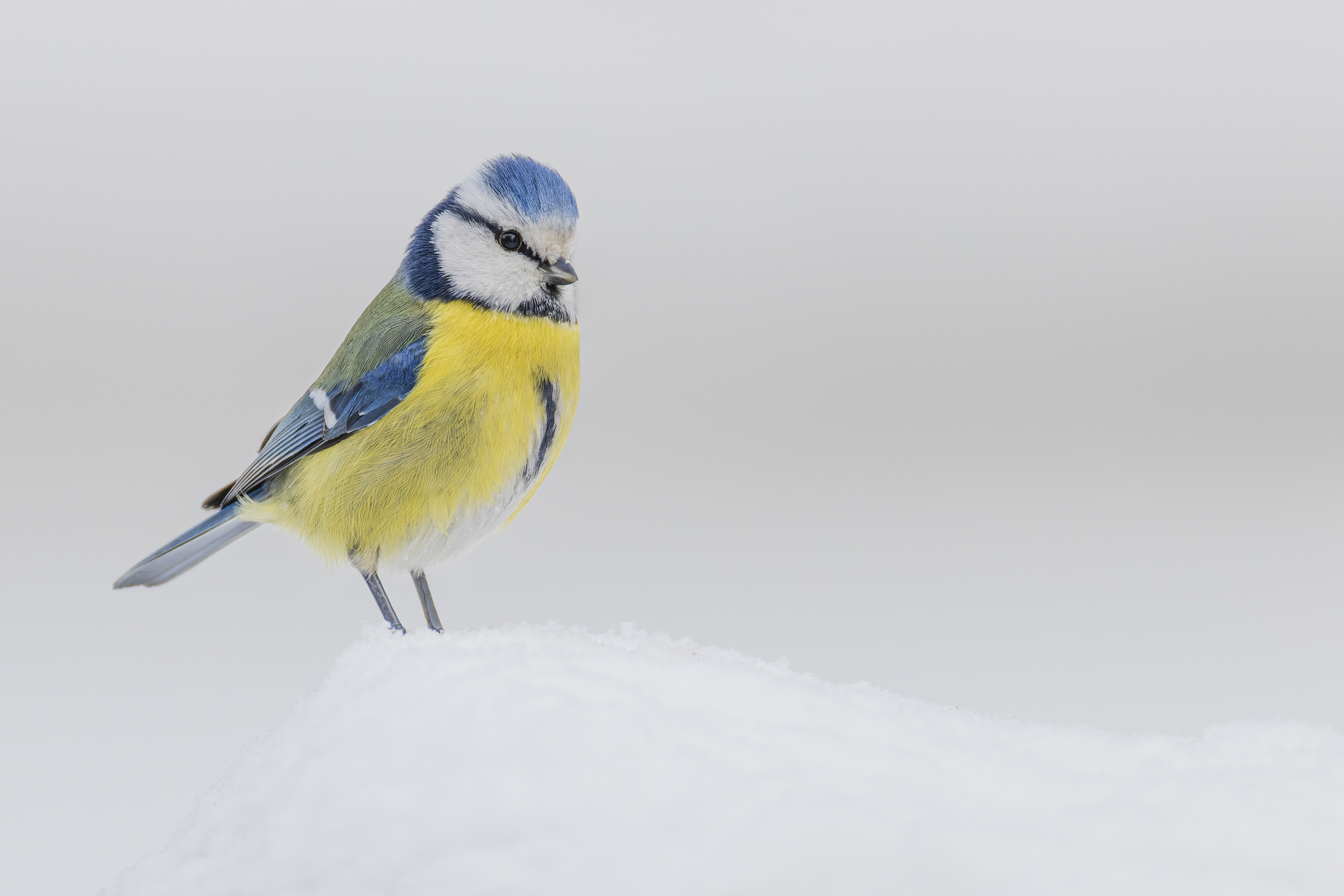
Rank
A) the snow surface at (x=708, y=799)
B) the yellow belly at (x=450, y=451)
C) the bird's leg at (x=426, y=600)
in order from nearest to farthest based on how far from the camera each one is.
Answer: the snow surface at (x=708, y=799) → the yellow belly at (x=450, y=451) → the bird's leg at (x=426, y=600)

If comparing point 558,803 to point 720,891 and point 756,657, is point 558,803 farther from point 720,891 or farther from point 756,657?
point 756,657

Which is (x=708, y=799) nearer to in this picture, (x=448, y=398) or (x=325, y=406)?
(x=448, y=398)

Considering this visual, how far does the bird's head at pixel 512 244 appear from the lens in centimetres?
113

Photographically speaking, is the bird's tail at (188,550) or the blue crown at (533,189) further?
the bird's tail at (188,550)

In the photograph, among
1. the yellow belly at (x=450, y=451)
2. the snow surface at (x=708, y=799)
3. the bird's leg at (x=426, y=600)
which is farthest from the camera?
the bird's leg at (x=426, y=600)

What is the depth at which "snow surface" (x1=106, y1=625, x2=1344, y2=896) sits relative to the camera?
593mm

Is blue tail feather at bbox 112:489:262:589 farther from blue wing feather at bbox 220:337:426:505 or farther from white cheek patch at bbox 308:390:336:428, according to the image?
white cheek patch at bbox 308:390:336:428

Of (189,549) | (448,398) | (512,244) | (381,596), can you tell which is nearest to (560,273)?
(512,244)

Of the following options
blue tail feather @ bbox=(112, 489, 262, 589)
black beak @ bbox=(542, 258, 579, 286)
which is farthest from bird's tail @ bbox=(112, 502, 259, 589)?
black beak @ bbox=(542, 258, 579, 286)

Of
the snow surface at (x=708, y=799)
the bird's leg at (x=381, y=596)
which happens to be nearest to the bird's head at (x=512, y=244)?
the bird's leg at (x=381, y=596)

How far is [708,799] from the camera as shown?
2.07 ft

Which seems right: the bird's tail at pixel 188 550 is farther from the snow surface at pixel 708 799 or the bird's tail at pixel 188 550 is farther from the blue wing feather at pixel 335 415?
the snow surface at pixel 708 799

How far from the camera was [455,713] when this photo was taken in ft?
2.31

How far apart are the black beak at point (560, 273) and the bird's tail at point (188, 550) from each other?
1.59ft
